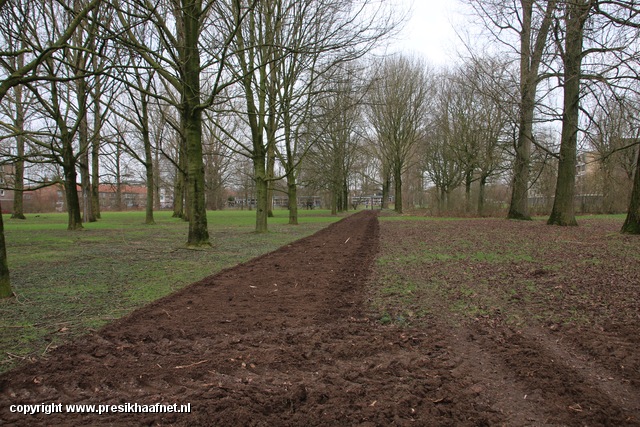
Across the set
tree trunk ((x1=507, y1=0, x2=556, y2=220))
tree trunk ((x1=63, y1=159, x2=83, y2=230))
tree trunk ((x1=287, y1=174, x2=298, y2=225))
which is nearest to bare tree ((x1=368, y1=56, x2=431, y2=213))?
tree trunk ((x1=287, y1=174, x2=298, y2=225))

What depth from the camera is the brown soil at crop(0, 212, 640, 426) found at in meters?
2.31

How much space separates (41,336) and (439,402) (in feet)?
12.1

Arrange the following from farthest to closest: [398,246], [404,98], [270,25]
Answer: [404,98]
[270,25]
[398,246]

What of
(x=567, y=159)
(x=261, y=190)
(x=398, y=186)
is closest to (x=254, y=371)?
(x=261, y=190)

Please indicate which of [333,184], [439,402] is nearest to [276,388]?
[439,402]

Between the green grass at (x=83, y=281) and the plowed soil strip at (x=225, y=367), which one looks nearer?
the plowed soil strip at (x=225, y=367)

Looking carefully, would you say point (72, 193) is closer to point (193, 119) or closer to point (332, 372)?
point (193, 119)

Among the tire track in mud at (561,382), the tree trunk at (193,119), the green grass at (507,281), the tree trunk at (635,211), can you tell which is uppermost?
the tree trunk at (193,119)

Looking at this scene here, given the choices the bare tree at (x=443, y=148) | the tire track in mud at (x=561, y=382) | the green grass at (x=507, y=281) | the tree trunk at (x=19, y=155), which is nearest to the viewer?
the tire track in mud at (x=561, y=382)

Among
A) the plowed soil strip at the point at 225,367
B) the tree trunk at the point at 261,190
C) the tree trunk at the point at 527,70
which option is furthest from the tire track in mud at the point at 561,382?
the tree trunk at the point at 261,190

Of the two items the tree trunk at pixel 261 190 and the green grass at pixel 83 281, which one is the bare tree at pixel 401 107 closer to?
the tree trunk at pixel 261 190

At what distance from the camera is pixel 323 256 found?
9.35m

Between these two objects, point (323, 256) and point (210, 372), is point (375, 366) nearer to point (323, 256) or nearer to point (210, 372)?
point (210, 372)

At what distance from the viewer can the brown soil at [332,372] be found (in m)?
2.31
